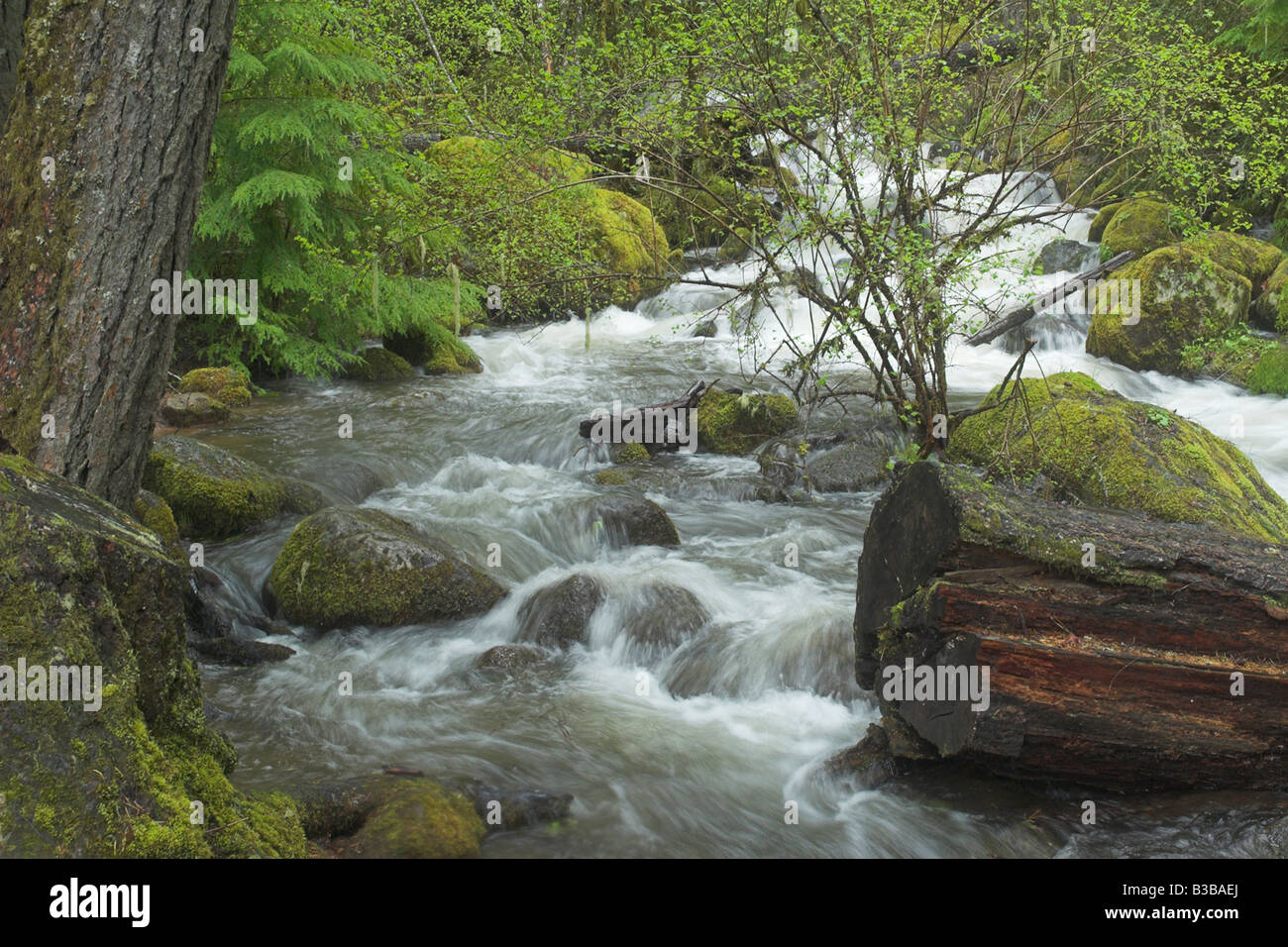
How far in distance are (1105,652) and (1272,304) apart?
40.8 feet

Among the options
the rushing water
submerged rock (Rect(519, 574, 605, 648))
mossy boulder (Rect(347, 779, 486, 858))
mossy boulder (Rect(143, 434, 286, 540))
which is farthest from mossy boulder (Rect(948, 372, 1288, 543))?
mossy boulder (Rect(143, 434, 286, 540))

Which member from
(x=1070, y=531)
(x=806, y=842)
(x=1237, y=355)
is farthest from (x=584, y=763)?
(x=1237, y=355)

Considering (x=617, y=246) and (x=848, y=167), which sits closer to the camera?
(x=848, y=167)

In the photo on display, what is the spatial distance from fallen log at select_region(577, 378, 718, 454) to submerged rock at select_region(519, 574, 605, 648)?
13.2ft

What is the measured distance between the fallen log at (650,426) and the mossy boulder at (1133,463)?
154 inches

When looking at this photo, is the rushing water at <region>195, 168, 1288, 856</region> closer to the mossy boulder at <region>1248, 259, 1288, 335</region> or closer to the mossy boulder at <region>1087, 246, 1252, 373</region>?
the mossy boulder at <region>1087, 246, 1252, 373</region>

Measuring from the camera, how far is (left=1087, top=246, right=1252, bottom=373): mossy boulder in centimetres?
1310

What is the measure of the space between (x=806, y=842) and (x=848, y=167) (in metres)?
4.81

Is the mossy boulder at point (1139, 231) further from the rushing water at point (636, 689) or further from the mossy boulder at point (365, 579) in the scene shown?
the mossy boulder at point (365, 579)

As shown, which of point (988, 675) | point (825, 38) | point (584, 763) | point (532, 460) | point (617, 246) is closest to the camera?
point (988, 675)

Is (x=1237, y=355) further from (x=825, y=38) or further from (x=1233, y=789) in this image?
(x=1233, y=789)

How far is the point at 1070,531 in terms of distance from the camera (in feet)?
14.6

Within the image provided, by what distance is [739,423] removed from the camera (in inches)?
452

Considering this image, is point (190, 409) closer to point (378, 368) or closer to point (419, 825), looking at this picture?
point (378, 368)
